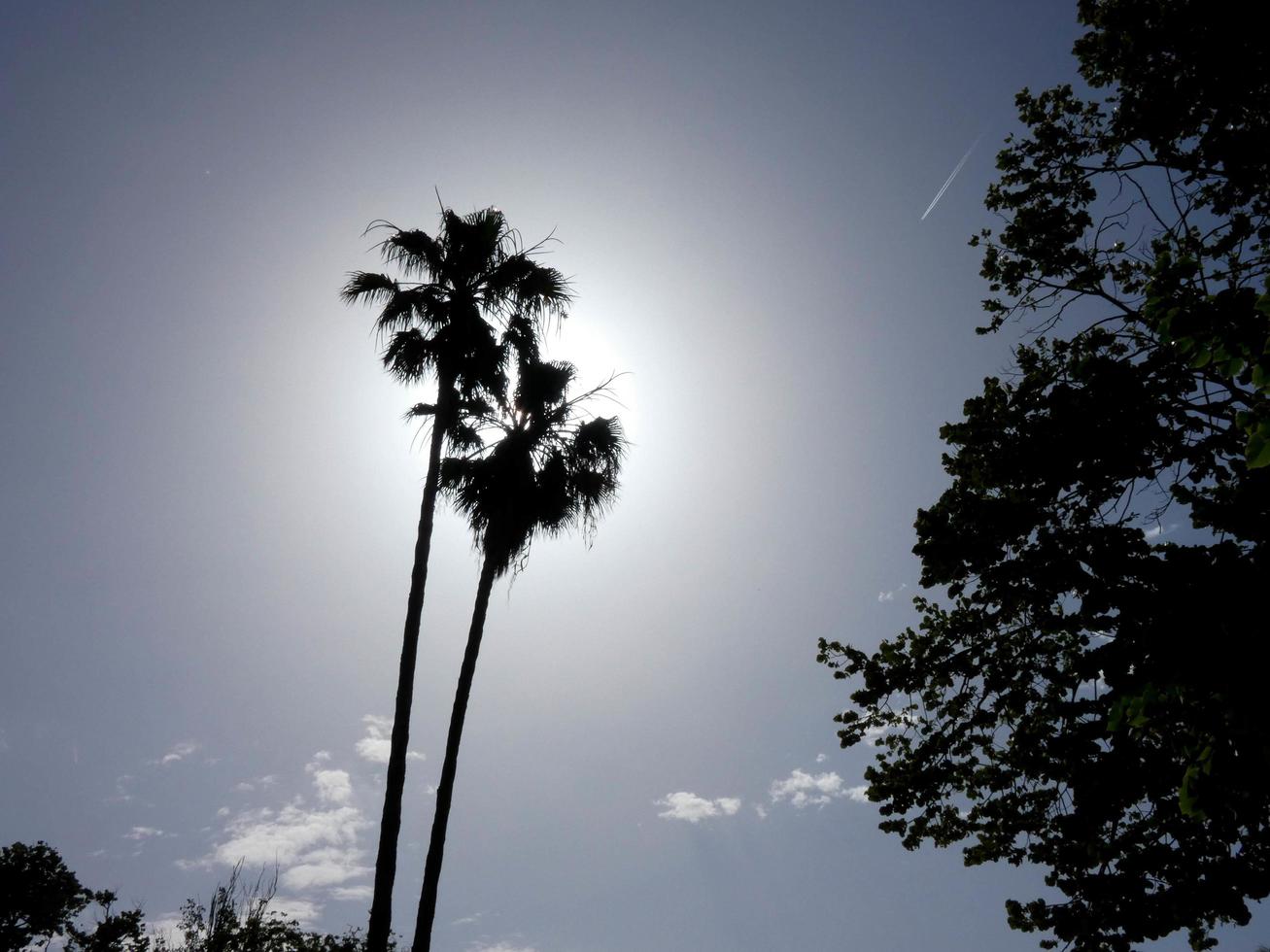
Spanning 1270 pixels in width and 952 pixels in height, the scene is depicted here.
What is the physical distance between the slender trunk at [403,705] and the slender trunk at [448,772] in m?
1.11

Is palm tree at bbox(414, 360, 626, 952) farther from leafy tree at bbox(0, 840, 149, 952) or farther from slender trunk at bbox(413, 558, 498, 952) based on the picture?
leafy tree at bbox(0, 840, 149, 952)

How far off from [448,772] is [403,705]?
180cm

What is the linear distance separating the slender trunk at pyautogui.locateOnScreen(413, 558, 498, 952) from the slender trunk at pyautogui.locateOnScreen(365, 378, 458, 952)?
3.63 feet

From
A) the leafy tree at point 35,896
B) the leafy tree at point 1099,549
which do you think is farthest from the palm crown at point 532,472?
the leafy tree at point 35,896

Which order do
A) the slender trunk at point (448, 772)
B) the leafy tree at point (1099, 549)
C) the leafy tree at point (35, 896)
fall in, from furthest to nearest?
the leafy tree at point (35, 896) → the slender trunk at point (448, 772) → the leafy tree at point (1099, 549)

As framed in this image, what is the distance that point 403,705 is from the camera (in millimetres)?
11812

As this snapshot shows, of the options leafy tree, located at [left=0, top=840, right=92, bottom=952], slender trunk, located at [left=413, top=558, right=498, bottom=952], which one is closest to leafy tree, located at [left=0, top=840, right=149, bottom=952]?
leafy tree, located at [left=0, top=840, right=92, bottom=952]

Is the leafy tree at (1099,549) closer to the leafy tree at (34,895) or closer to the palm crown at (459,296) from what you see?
the palm crown at (459,296)

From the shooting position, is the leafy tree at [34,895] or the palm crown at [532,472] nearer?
the palm crown at [532,472]

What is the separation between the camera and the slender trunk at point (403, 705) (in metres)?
10.3

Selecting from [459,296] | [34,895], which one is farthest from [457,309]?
[34,895]

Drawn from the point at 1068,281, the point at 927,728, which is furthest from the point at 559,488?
the point at 1068,281

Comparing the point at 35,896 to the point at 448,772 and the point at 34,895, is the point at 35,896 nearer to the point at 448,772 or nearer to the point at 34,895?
the point at 34,895

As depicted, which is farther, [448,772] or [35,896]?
[35,896]
